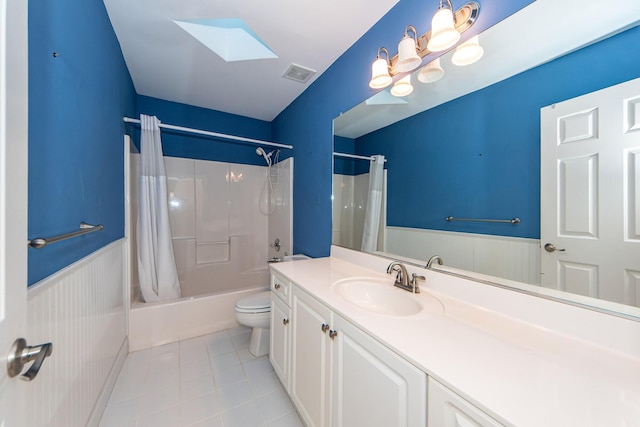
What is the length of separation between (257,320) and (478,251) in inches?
61.1

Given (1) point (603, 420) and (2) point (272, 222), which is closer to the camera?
(1) point (603, 420)

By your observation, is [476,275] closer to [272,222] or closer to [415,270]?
[415,270]

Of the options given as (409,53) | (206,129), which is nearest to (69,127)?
(409,53)

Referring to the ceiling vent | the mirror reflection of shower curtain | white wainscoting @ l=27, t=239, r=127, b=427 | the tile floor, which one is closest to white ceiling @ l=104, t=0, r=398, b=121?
the ceiling vent

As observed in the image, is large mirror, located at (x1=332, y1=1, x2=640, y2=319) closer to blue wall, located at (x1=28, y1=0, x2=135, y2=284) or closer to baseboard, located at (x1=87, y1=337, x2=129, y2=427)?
blue wall, located at (x1=28, y1=0, x2=135, y2=284)

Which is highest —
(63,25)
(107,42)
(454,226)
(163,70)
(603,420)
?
(163,70)

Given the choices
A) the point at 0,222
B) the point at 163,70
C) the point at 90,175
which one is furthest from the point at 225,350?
the point at 163,70

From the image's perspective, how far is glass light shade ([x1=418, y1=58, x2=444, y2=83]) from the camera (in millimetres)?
1194

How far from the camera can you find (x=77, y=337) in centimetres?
101

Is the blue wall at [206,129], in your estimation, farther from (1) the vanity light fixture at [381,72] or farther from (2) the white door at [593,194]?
(2) the white door at [593,194]

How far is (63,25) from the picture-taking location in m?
0.91

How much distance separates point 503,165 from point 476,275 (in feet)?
1.62

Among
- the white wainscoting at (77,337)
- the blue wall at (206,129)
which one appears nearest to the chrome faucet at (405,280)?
the white wainscoting at (77,337)

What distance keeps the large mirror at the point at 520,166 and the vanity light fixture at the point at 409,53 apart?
0.09m
